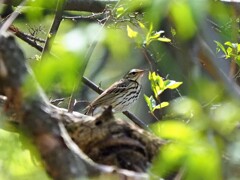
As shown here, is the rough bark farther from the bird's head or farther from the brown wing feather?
the bird's head

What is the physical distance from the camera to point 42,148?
3.41 feet

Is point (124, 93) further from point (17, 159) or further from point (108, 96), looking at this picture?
point (17, 159)

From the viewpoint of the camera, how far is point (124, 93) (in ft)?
13.4

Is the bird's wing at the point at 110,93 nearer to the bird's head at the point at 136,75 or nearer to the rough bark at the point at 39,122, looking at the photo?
the bird's head at the point at 136,75

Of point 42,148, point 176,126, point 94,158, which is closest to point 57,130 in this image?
point 42,148

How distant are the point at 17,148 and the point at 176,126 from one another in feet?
1.88

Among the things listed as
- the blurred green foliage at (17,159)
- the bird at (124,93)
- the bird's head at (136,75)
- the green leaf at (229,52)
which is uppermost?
the blurred green foliage at (17,159)

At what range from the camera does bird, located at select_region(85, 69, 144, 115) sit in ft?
12.7

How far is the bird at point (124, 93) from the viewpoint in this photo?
388 cm

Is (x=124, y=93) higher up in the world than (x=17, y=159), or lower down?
lower down

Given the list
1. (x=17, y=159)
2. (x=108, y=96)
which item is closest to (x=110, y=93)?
(x=108, y=96)

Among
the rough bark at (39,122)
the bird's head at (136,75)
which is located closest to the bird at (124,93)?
the bird's head at (136,75)

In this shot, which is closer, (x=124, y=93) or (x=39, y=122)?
(x=39, y=122)

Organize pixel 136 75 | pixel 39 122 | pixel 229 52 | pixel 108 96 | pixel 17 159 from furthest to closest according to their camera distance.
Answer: pixel 136 75 → pixel 108 96 → pixel 229 52 → pixel 17 159 → pixel 39 122
